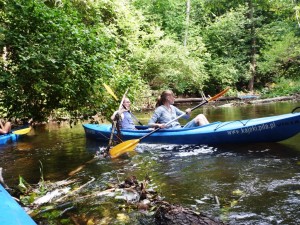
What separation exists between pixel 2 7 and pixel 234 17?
1840 cm

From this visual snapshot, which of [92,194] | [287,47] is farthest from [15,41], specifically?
[287,47]

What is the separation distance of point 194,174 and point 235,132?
1.76m

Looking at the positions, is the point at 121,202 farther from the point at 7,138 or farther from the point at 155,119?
the point at 7,138

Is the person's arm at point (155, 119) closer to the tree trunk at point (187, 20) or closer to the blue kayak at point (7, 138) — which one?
the blue kayak at point (7, 138)

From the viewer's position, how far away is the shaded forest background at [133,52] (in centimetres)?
505

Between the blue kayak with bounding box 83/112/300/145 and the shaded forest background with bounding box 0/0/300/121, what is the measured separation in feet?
3.97

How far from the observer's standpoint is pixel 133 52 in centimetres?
1670

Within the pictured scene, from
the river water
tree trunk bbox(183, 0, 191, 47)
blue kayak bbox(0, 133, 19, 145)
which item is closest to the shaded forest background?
tree trunk bbox(183, 0, 191, 47)

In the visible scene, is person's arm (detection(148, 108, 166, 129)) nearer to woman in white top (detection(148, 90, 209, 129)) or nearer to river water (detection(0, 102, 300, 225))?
woman in white top (detection(148, 90, 209, 129))

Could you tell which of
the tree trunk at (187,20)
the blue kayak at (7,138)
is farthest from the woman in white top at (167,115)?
the tree trunk at (187,20)

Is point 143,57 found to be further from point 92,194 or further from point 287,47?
point 92,194

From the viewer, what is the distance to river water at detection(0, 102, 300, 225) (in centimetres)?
287

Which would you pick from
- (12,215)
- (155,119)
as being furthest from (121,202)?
(155,119)

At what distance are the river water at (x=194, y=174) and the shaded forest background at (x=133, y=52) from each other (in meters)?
0.95
